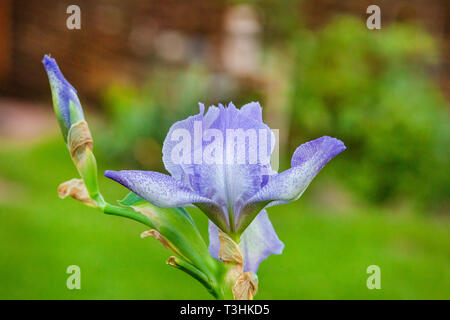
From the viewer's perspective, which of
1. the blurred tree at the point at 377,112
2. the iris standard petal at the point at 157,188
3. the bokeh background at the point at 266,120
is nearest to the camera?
the iris standard petal at the point at 157,188

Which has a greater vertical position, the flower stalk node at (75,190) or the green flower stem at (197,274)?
the flower stalk node at (75,190)

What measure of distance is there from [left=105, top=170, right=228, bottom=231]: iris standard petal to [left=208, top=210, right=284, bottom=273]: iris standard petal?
34 millimetres

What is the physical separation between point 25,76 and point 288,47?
1647mm

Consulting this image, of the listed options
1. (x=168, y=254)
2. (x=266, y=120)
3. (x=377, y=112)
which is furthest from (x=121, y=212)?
(x=266, y=120)

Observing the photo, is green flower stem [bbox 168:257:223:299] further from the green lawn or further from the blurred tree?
the blurred tree

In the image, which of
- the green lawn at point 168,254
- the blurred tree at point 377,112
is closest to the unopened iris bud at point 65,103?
the green lawn at point 168,254

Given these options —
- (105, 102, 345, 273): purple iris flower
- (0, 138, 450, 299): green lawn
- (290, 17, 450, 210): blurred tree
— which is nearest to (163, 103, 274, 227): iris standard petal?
(105, 102, 345, 273): purple iris flower

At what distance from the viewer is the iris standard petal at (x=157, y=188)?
20 cm

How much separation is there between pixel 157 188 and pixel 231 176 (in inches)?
1.8

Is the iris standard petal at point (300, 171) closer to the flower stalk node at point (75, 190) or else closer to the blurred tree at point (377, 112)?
the flower stalk node at point (75, 190)

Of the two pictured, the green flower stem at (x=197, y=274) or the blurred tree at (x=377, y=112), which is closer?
the green flower stem at (x=197, y=274)

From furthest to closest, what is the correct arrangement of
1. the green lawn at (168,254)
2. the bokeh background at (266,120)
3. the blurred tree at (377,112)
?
the blurred tree at (377,112), the bokeh background at (266,120), the green lawn at (168,254)

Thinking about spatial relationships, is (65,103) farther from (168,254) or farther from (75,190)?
(168,254)
